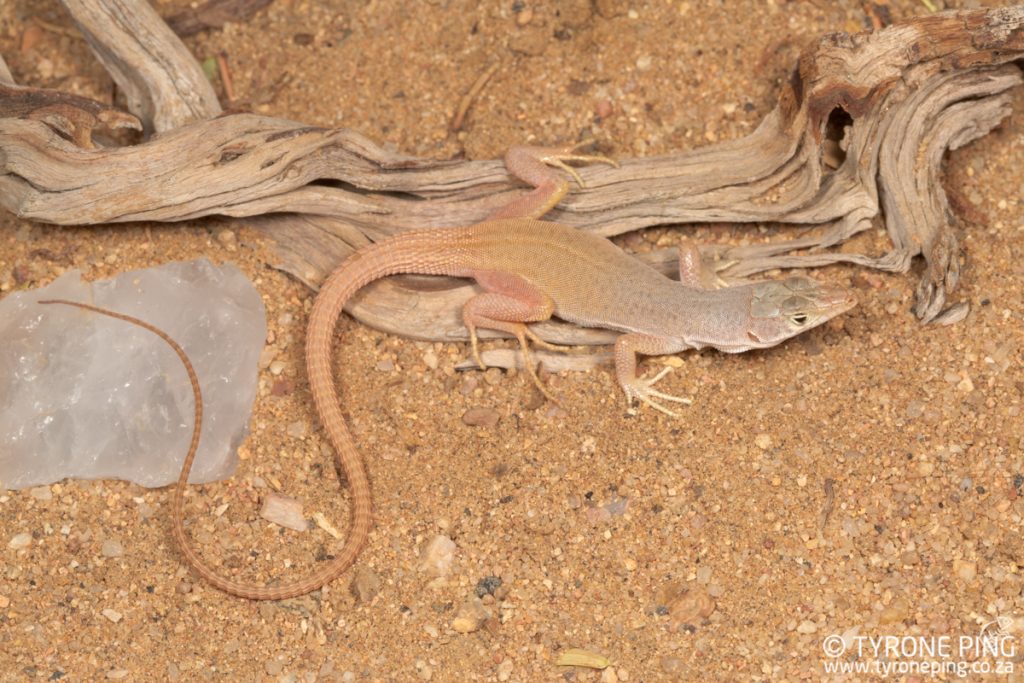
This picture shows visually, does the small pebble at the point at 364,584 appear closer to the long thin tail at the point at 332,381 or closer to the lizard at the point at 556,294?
the long thin tail at the point at 332,381

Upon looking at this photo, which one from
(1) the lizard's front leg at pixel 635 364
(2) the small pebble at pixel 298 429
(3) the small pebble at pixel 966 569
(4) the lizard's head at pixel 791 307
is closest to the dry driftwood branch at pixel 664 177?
(1) the lizard's front leg at pixel 635 364

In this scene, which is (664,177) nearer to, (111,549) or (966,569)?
(966,569)

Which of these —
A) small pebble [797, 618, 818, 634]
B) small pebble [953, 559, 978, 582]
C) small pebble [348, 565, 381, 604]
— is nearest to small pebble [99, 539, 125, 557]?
small pebble [348, 565, 381, 604]

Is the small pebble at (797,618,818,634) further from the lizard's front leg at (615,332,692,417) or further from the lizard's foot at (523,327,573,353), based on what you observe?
the lizard's foot at (523,327,573,353)

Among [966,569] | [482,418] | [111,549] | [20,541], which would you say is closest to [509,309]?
[482,418]

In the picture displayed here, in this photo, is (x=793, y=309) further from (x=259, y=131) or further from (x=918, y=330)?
(x=259, y=131)

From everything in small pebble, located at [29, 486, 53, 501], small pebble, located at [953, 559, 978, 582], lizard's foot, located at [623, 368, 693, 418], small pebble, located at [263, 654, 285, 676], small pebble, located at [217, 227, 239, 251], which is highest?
small pebble, located at [217, 227, 239, 251]
